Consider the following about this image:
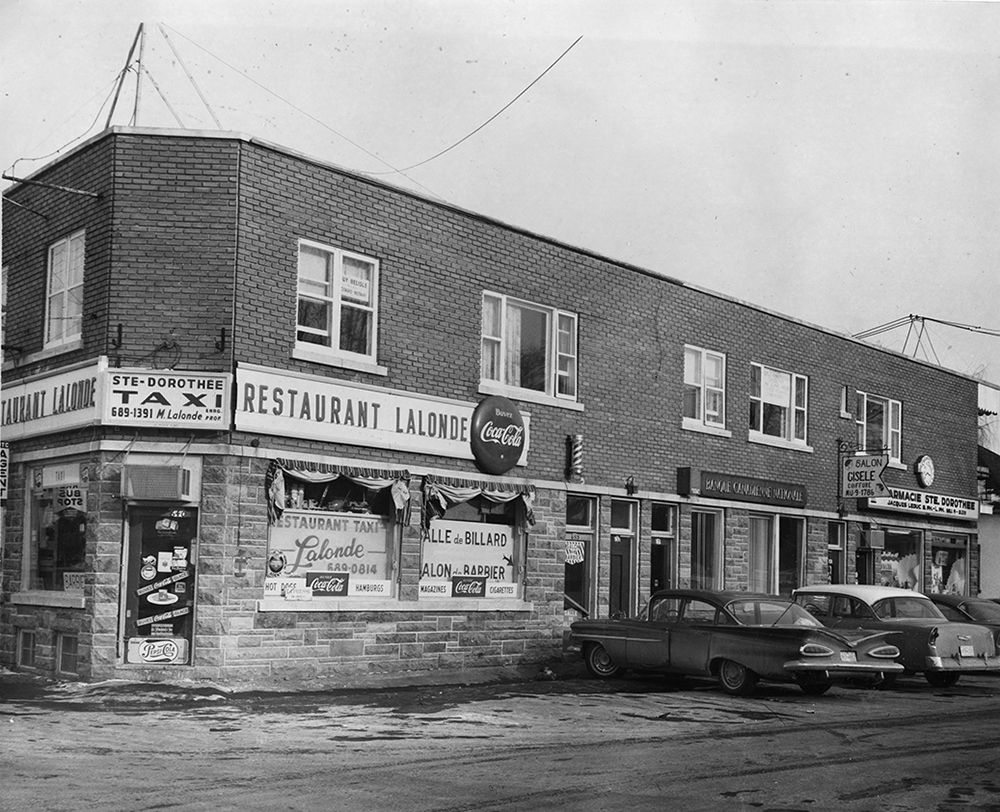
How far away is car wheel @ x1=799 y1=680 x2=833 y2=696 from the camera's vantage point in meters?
16.6

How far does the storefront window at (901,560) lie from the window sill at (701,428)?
707 cm

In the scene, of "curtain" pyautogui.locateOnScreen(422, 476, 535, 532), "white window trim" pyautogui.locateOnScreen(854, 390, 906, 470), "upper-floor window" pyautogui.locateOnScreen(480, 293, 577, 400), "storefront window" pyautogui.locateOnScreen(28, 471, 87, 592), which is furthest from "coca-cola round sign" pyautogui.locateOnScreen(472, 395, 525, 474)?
"white window trim" pyautogui.locateOnScreen(854, 390, 906, 470)

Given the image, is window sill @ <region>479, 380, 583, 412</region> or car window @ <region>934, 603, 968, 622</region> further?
car window @ <region>934, 603, 968, 622</region>

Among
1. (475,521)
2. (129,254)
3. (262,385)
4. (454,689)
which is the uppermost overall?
(129,254)

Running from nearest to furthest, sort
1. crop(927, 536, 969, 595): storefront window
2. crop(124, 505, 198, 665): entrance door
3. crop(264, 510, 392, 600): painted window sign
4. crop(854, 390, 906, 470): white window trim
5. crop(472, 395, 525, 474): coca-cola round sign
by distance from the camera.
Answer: crop(124, 505, 198, 665): entrance door < crop(264, 510, 392, 600): painted window sign < crop(472, 395, 525, 474): coca-cola round sign < crop(854, 390, 906, 470): white window trim < crop(927, 536, 969, 595): storefront window

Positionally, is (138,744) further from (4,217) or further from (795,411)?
(795,411)

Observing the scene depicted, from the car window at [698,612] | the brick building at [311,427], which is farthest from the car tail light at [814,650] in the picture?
the brick building at [311,427]

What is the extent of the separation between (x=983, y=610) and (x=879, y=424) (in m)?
8.17

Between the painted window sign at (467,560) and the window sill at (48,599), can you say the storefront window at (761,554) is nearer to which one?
the painted window sign at (467,560)

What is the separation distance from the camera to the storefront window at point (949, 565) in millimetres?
31094

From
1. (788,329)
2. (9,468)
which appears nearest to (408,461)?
(9,468)

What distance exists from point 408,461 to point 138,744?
7.75m

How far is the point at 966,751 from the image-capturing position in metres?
11.7

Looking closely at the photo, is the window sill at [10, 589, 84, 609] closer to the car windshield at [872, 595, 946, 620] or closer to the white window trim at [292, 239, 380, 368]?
the white window trim at [292, 239, 380, 368]
